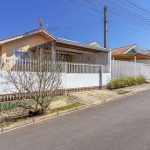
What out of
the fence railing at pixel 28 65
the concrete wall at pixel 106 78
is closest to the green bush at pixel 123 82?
the concrete wall at pixel 106 78

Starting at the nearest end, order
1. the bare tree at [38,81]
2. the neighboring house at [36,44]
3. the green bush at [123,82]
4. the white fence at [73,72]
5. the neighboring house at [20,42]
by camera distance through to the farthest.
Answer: the bare tree at [38,81]
the white fence at [73,72]
the neighboring house at [36,44]
the neighboring house at [20,42]
the green bush at [123,82]

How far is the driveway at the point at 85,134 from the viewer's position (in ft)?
11.8

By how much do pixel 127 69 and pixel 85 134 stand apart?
448 inches

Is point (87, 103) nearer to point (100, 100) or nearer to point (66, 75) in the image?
point (100, 100)

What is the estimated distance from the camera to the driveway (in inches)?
142

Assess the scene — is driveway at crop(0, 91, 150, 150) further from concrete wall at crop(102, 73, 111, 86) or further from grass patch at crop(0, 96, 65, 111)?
concrete wall at crop(102, 73, 111, 86)

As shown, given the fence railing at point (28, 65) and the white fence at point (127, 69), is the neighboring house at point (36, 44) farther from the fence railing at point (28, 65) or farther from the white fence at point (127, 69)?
the fence railing at point (28, 65)

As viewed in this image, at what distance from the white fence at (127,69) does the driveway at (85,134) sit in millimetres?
7532

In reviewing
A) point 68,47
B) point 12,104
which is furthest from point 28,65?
point 68,47

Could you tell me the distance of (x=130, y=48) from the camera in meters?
22.0

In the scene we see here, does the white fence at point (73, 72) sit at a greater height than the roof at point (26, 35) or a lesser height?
lesser

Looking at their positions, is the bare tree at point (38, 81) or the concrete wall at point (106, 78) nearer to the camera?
the bare tree at point (38, 81)

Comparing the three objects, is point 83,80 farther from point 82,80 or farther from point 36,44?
point 36,44

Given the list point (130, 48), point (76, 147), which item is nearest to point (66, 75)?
point (76, 147)
